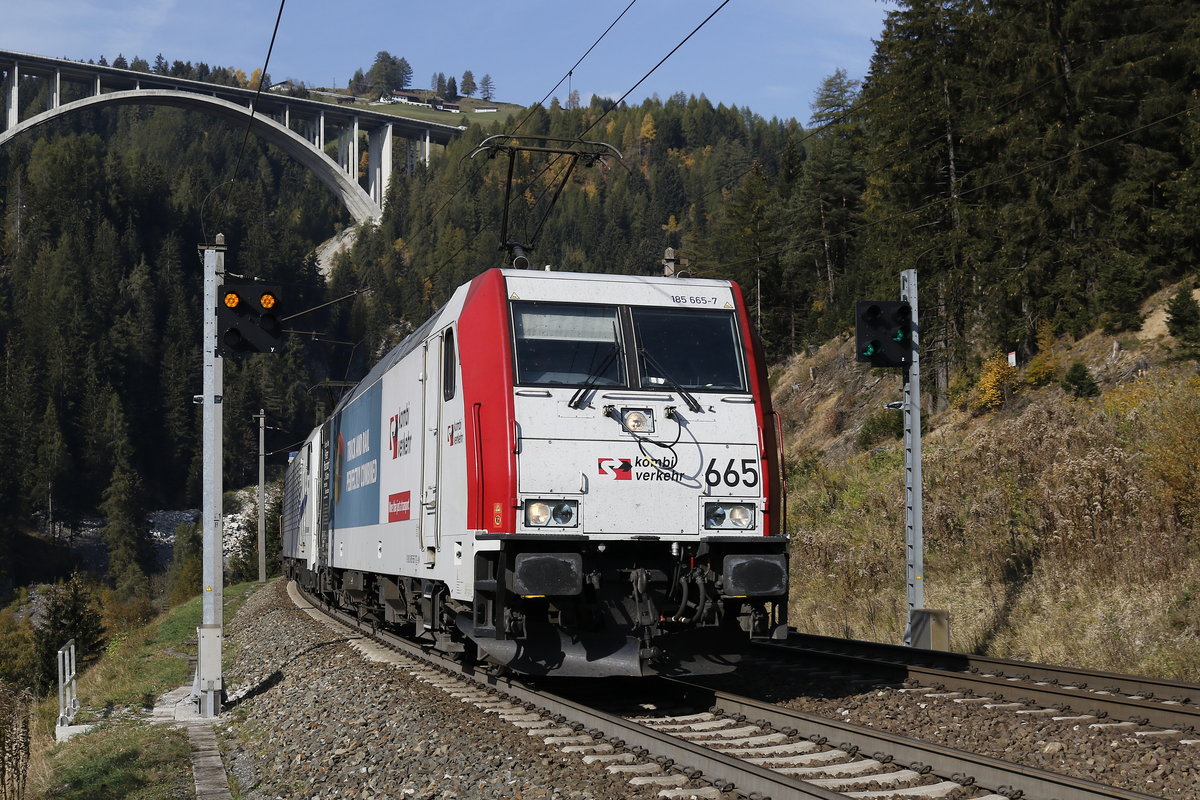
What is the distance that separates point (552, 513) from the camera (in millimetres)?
9312

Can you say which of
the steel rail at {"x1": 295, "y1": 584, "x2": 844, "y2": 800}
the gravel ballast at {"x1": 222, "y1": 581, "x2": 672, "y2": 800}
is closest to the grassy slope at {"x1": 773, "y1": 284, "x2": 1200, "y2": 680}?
the steel rail at {"x1": 295, "y1": 584, "x2": 844, "y2": 800}

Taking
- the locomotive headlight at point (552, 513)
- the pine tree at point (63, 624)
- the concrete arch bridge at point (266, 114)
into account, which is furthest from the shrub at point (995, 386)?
the concrete arch bridge at point (266, 114)

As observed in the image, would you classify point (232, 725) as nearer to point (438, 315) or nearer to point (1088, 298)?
point (438, 315)

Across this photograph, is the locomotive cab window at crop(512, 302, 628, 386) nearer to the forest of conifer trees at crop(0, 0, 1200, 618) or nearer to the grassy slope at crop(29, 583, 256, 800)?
the grassy slope at crop(29, 583, 256, 800)

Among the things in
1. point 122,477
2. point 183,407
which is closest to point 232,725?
point 122,477

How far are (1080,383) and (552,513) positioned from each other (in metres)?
22.1

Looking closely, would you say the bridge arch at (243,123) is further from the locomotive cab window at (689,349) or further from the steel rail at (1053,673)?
the steel rail at (1053,673)

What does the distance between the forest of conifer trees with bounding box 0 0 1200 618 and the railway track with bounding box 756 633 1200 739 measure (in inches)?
398

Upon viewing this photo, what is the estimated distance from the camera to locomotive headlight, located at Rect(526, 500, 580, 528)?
9.27 m

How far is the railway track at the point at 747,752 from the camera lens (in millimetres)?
6406

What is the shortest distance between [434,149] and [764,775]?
579 ft

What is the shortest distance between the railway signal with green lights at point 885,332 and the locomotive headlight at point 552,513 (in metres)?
5.13

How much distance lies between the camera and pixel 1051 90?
33438 mm

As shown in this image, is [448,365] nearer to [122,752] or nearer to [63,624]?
[122,752]
